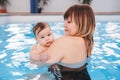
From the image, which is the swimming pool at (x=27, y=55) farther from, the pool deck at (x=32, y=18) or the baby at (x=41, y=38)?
the pool deck at (x=32, y=18)

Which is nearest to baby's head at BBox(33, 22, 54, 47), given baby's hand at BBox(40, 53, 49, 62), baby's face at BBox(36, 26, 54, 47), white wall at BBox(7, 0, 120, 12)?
baby's face at BBox(36, 26, 54, 47)

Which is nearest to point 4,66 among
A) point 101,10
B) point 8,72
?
point 8,72

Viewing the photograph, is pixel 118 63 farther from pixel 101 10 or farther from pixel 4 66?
pixel 101 10

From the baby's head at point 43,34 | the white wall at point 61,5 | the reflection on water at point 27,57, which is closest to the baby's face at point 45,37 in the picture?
the baby's head at point 43,34

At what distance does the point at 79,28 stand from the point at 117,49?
4.16 m

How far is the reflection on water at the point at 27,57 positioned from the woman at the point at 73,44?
364mm

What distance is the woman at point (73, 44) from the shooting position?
69.9 inches

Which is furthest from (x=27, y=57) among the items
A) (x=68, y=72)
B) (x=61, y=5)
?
(x=61, y=5)

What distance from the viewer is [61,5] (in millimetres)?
11820

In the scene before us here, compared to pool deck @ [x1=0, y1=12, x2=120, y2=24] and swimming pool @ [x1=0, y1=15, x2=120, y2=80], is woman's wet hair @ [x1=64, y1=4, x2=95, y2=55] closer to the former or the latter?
swimming pool @ [x1=0, y1=15, x2=120, y2=80]

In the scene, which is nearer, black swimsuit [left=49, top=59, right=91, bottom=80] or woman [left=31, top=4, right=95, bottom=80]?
woman [left=31, top=4, right=95, bottom=80]

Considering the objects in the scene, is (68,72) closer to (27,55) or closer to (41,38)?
(41,38)

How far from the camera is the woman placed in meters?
1.77

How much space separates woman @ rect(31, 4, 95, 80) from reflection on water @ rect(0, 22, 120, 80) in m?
0.36
